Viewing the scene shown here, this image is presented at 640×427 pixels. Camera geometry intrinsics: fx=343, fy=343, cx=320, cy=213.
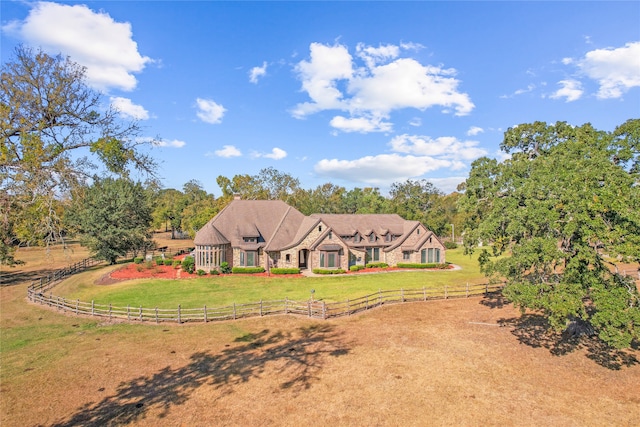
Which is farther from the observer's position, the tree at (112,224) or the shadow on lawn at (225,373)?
the tree at (112,224)

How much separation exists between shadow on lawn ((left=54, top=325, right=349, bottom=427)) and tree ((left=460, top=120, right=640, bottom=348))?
10789 mm

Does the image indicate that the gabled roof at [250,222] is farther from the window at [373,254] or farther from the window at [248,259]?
the window at [373,254]

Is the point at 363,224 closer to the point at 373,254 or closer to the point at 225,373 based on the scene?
the point at 373,254

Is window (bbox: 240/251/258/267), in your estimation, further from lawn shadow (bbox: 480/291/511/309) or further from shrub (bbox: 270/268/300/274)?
lawn shadow (bbox: 480/291/511/309)

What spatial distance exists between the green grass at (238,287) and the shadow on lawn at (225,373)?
8.92 meters

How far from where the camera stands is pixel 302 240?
40250mm

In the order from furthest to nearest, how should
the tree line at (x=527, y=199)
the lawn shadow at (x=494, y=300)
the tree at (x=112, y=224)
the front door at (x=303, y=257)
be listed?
the tree at (x=112, y=224)
the front door at (x=303, y=257)
the lawn shadow at (x=494, y=300)
the tree line at (x=527, y=199)

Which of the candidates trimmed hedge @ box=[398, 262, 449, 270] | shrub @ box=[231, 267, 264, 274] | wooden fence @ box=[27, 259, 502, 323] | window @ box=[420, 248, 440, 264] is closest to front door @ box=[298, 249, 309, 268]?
shrub @ box=[231, 267, 264, 274]

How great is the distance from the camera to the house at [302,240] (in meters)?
40.1

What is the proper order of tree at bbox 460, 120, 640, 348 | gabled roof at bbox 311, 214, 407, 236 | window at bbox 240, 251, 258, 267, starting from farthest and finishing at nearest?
1. gabled roof at bbox 311, 214, 407, 236
2. window at bbox 240, 251, 258, 267
3. tree at bbox 460, 120, 640, 348

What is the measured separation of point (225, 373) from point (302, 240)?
2480cm

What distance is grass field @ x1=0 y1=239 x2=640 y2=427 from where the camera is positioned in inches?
501

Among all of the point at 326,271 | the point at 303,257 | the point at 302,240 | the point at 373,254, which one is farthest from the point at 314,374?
the point at 373,254

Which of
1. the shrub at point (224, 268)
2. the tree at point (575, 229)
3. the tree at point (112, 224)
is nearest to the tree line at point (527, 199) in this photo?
the tree at point (575, 229)
